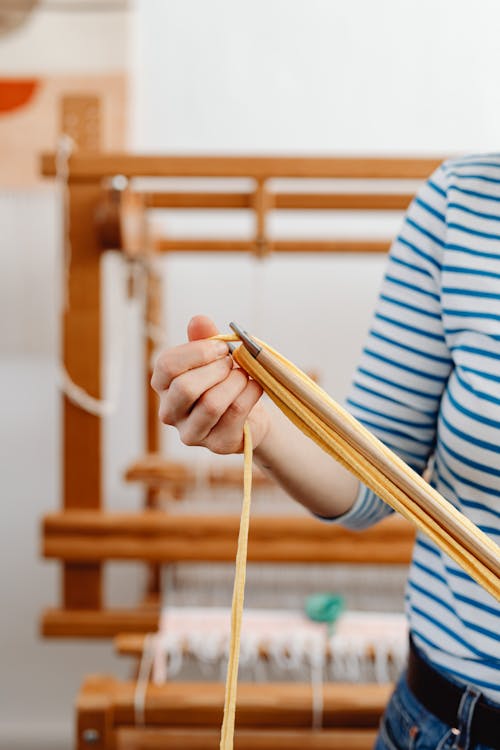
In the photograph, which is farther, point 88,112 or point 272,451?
point 88,112

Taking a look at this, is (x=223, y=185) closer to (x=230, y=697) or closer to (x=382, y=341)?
(x=382, y=341)

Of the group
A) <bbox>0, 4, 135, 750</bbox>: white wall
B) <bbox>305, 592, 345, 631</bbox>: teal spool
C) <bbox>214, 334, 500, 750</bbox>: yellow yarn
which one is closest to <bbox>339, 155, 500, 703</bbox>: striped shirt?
<bbox>214, 334, 500, 750</bbox>: yellow yarn

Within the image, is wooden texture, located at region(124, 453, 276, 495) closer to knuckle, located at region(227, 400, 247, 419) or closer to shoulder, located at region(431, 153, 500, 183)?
shoulder, located at region(431, 153, 500, 183)

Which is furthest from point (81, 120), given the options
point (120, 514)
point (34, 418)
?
point (34, 418)

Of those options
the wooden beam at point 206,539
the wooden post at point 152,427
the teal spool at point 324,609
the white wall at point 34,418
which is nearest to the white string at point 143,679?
the wooden beam at point 206,539

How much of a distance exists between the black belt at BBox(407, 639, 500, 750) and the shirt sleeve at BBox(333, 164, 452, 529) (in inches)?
4.7

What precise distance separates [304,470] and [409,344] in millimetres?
129

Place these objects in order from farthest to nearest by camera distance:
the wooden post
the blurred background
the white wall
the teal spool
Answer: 1. the white wall
2. the blurred background
3. the wooden post
4. the teal spool

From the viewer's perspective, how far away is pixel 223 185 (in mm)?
2602

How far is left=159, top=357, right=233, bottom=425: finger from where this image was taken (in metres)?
0.48

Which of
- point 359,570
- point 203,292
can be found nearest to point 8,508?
point 203,292

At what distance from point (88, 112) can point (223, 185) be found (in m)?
1.09

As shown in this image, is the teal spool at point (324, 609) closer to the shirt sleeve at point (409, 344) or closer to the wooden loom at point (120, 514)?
the wooden loom at point (120, 514)

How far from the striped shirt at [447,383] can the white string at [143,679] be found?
0.49 m
